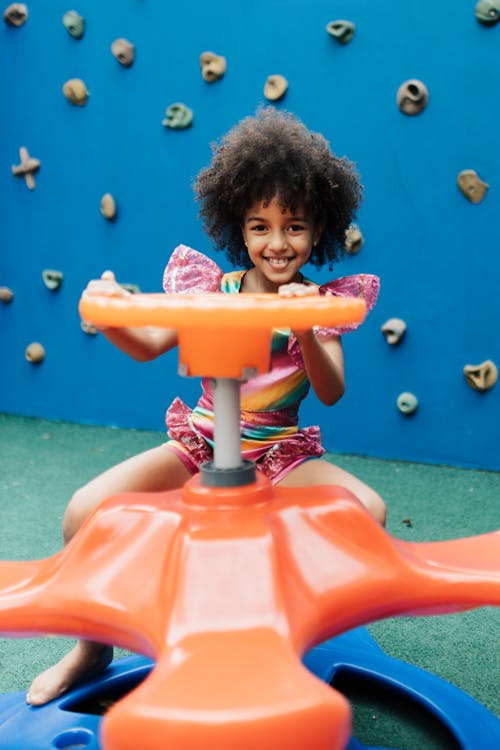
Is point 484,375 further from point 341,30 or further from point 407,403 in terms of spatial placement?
point 341,30

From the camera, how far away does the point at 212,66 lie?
176cm

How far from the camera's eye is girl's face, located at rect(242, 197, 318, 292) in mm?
824

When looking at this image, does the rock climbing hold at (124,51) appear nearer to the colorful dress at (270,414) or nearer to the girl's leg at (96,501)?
the colorful dress at (270,414)

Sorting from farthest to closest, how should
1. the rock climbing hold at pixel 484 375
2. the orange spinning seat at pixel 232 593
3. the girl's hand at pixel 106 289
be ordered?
the rock climbing hold at pixel 484 375
the girl's hand at pixel 106 289
the orange spinning seat at pixel 232 593

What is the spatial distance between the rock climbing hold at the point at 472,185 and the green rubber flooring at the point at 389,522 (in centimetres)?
52

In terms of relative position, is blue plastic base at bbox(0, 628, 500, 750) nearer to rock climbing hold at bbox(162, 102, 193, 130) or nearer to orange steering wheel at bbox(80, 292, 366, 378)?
orange steering wheel at bbox(80, 292, 366, 378)

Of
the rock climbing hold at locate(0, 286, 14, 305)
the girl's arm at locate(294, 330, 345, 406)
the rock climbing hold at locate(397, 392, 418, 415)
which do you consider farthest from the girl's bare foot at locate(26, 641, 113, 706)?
the rock climbing hold at locate(0, 286, 14, 305)

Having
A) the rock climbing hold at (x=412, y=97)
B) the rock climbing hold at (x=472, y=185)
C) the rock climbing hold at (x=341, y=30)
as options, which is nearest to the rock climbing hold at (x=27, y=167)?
the rock climbing hold at (x=341, y=30)

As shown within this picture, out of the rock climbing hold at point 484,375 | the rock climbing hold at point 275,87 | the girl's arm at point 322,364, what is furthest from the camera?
the rock climbing hold at point 275,87

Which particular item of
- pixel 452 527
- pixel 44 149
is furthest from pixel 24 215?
Result: pixel 452 527

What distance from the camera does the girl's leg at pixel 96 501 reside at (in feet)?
2.51

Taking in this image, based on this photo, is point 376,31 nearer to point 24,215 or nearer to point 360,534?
point 24,215

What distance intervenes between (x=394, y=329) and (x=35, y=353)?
959mm

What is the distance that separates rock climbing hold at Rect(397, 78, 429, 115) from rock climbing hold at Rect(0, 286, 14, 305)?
3.63ft
